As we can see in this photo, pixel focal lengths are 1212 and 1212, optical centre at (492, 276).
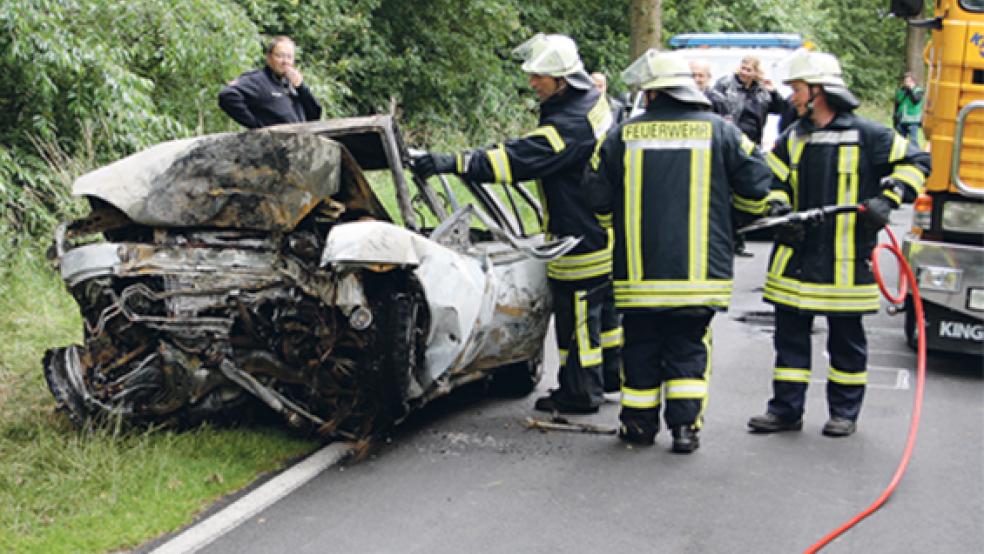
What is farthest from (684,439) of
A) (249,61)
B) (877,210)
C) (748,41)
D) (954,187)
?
(748,41)

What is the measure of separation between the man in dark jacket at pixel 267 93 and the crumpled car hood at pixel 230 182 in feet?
7.84

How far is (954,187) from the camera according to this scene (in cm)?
723

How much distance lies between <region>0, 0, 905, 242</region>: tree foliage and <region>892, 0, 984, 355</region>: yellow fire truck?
5.64 m

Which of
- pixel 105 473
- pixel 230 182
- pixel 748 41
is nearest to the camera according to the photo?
pixel 105 473

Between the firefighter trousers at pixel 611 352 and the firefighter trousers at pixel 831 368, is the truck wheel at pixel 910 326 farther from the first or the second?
the firefighter trousers at pixel 611 352

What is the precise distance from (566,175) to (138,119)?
175 inches

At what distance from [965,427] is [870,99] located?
34.9 m

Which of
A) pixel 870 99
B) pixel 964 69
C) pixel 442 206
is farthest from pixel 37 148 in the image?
pixel 870 99

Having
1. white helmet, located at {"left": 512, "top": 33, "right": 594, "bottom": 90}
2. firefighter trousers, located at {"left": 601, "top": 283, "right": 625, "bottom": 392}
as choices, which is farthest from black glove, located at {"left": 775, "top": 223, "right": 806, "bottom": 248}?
white helmet, located at {"left": 512, "top": 33, "right": 594, "bottom": 90}

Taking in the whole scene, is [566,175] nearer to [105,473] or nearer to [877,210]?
[877,210]

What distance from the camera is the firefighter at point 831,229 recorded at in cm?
592

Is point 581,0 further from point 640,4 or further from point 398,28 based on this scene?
point 640,4

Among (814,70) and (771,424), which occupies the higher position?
(814,70)

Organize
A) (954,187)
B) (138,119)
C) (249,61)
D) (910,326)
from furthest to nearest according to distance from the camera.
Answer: (249,61) < (138,119) < (910,326) < (954,187)
